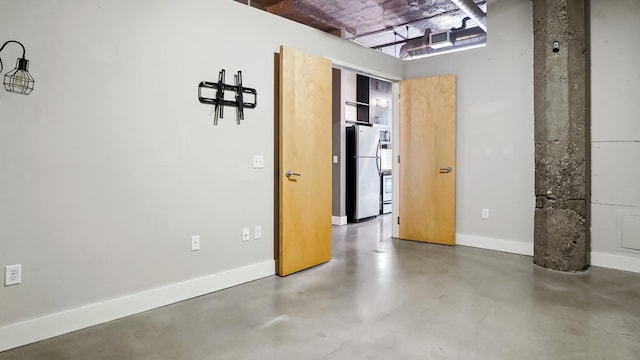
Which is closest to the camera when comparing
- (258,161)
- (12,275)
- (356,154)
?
(12,275)

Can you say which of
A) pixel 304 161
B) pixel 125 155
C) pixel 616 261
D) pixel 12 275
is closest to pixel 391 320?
pixel 304 161

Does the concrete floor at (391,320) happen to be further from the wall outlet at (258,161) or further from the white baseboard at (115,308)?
the wall outlet at (258,161)

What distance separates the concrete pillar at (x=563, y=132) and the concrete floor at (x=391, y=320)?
1.10ft

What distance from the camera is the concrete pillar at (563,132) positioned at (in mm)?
3643

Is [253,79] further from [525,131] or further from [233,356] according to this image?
[525,131]

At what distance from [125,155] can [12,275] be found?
0.94m

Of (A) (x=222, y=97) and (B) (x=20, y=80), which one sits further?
(A) (x=222, y=97)

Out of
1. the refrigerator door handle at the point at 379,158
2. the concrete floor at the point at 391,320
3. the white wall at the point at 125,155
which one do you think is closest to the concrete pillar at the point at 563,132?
the concrete floor at the point at 391,320

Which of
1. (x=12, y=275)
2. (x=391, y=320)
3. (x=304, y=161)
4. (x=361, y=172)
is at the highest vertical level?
(x=304, y=161)

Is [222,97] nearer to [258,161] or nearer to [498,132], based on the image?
[258,161]

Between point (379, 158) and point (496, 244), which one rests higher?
point (379, 158)

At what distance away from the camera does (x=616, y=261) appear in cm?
378

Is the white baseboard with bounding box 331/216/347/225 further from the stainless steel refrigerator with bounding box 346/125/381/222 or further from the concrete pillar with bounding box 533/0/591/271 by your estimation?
the concrete pillar with bounding box 533/0/591/271

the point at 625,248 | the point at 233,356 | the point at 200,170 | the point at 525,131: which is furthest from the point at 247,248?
the point at 625,248
